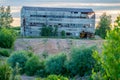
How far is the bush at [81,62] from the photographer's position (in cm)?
1955

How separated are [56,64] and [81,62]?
1.27m

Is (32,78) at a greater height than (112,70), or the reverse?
(112,70)

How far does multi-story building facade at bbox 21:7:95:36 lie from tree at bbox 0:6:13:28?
2430mm

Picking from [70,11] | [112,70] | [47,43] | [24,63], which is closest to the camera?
[112,70]

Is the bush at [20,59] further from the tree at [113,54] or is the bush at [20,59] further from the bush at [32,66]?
the tree at [113,54]

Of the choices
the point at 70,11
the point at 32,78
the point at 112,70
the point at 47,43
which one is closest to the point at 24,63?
the point at 32,78

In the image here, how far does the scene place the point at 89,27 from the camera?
4062cm

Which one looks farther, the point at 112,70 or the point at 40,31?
the point at 40,31

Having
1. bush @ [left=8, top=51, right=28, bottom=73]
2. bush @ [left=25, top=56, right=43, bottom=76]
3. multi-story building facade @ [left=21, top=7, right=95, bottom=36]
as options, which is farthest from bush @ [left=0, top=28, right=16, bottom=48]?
multi-story building facade @ [left=21, top=7, right=95, bottom=36]

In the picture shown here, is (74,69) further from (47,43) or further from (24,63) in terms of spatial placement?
(47,43)

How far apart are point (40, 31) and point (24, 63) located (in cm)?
1993

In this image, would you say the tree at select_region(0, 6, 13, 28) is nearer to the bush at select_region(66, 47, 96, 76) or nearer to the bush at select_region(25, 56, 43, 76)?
the bush at select_region(25, 56, 43, 76)

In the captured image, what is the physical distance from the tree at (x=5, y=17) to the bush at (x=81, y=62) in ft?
78.0

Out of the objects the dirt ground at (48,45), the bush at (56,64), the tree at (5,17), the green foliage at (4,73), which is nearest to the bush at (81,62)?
the bush at (56,64)
